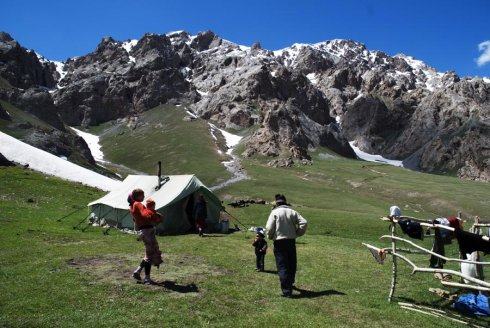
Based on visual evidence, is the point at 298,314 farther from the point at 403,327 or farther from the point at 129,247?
the point at 129,247

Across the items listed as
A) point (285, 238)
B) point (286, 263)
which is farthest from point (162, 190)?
point (286, 263)

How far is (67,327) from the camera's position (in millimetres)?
12414

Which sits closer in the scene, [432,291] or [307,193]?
[432,291]

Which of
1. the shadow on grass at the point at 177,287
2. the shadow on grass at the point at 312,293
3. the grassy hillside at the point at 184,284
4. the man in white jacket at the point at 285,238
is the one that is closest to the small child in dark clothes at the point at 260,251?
the grassy hillside at the point at 184,284

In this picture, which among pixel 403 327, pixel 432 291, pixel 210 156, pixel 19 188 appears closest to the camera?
pixel 403 327

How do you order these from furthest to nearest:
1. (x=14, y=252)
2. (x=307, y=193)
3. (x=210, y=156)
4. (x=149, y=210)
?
(x=210, y=156) < (x=307, y=193) < (x=14, y=252) < (x=149, y=210)

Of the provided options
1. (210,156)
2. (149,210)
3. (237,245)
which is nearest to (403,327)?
(149,210)

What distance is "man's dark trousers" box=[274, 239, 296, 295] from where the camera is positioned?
55.3 ft

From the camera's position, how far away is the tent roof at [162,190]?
118 feet

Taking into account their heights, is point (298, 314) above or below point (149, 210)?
below

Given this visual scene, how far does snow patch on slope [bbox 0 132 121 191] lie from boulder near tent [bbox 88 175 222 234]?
34.4 metres

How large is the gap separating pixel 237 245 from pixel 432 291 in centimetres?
1319

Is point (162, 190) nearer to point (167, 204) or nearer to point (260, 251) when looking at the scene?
point (167, 204)

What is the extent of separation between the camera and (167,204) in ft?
114
